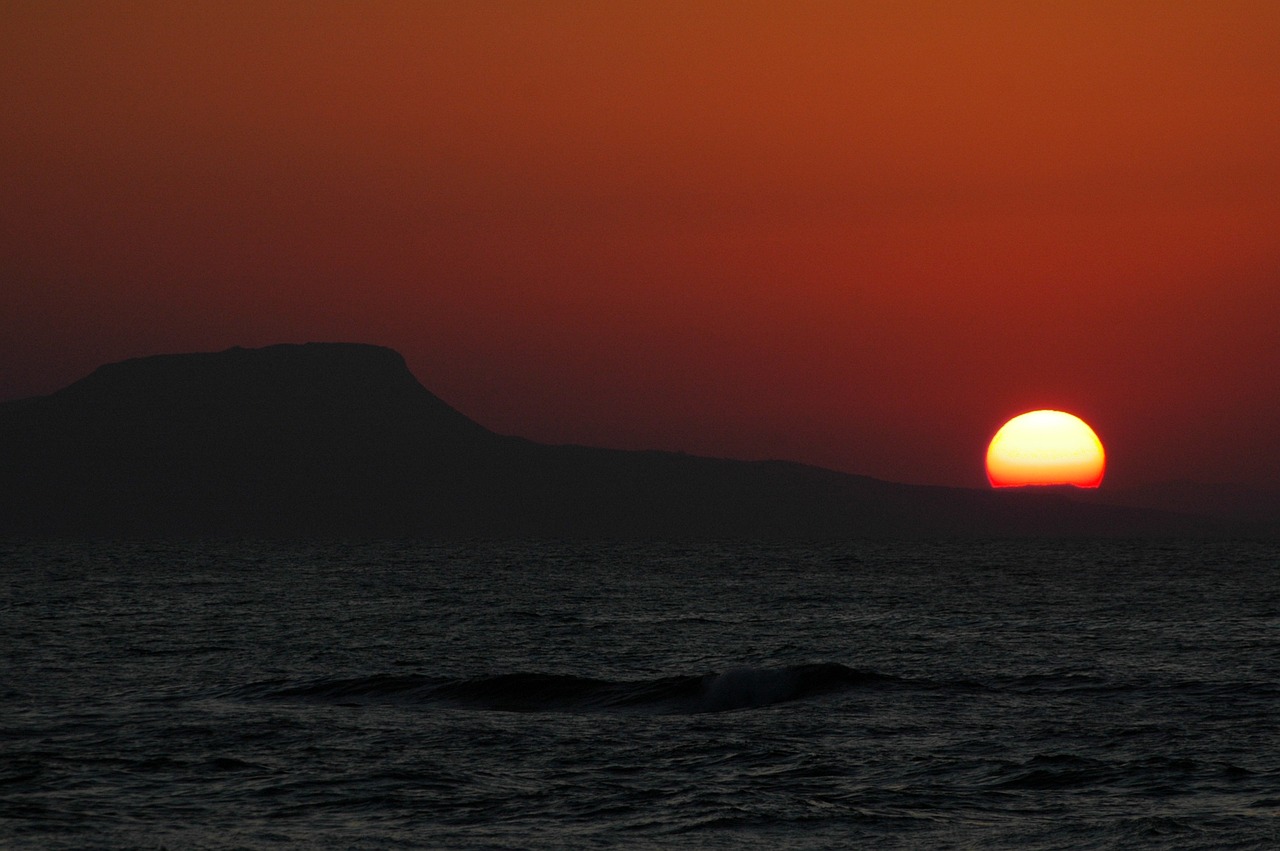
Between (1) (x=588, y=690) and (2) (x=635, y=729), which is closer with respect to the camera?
(2) (x=635, y=729)

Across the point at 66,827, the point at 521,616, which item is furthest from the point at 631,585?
the point at 66,827

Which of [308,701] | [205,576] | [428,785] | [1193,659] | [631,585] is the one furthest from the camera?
[205,576]

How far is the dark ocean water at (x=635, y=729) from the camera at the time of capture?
25234 mm

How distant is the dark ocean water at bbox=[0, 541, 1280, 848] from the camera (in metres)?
25.2

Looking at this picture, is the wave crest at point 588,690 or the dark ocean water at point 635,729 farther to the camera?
the wave crest at point 588,690

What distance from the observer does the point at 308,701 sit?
41.8 metres

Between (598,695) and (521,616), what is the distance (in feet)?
120

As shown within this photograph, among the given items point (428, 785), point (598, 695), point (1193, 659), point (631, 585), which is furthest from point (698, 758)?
point (631, 585)

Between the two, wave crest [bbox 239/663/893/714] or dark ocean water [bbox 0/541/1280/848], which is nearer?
dark ocean water [bbox 0/541/1280/848]

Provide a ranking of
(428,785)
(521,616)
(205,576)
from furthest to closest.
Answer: (205,576)
(521,616)
(428,785)

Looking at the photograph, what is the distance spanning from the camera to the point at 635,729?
37.2 meters

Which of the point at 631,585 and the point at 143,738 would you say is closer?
the point at 143,738

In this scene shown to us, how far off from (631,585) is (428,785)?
301ft

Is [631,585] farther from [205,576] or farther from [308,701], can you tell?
[308,701]
